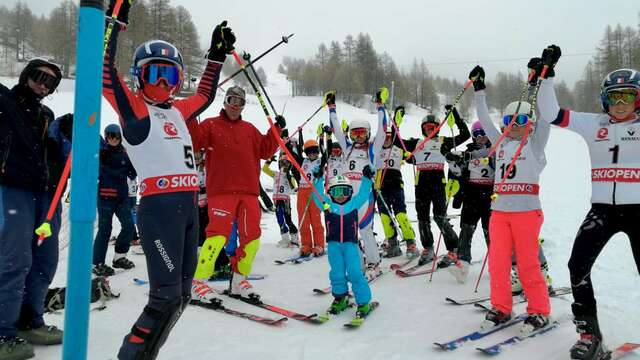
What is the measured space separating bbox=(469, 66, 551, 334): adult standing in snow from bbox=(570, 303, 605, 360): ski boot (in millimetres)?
499

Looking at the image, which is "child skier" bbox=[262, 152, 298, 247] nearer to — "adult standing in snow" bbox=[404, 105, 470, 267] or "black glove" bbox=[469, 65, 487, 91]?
"adult standing in snow" bbox=[404, 105, 470, 267]

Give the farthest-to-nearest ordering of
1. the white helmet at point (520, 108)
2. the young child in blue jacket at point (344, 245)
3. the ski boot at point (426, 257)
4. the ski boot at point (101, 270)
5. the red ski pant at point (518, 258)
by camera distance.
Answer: the ski boot at point (426, 257) < the ski boot at point (101, 270) < the young child in blue jacket at point (344, 245) < the white helmet at point (520, 108) < the red ski pant at point (518, 258)

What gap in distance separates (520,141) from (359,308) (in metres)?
2.62

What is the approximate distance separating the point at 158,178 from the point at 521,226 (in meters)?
3.52

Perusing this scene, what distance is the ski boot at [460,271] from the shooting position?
5.78m

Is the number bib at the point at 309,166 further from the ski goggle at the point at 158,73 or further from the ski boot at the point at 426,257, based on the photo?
the ski goggle at the point at 158,73

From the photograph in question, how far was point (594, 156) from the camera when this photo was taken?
11.8 ft

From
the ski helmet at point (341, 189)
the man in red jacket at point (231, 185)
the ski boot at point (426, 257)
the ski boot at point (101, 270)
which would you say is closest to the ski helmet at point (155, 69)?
the man in red jacket at point (231, 185)

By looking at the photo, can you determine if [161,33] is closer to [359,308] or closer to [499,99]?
[359,308]

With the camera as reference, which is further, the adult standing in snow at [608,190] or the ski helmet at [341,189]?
the ski helmet at [341,189]

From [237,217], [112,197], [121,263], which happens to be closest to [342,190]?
[237,217]

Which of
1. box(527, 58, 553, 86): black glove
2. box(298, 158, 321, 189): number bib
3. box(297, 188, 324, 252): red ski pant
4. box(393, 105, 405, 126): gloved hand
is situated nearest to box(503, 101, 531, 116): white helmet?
box(527, 58, 553, 86): black glove

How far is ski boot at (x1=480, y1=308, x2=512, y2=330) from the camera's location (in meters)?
4.04

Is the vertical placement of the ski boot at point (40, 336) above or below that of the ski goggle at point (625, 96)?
below
